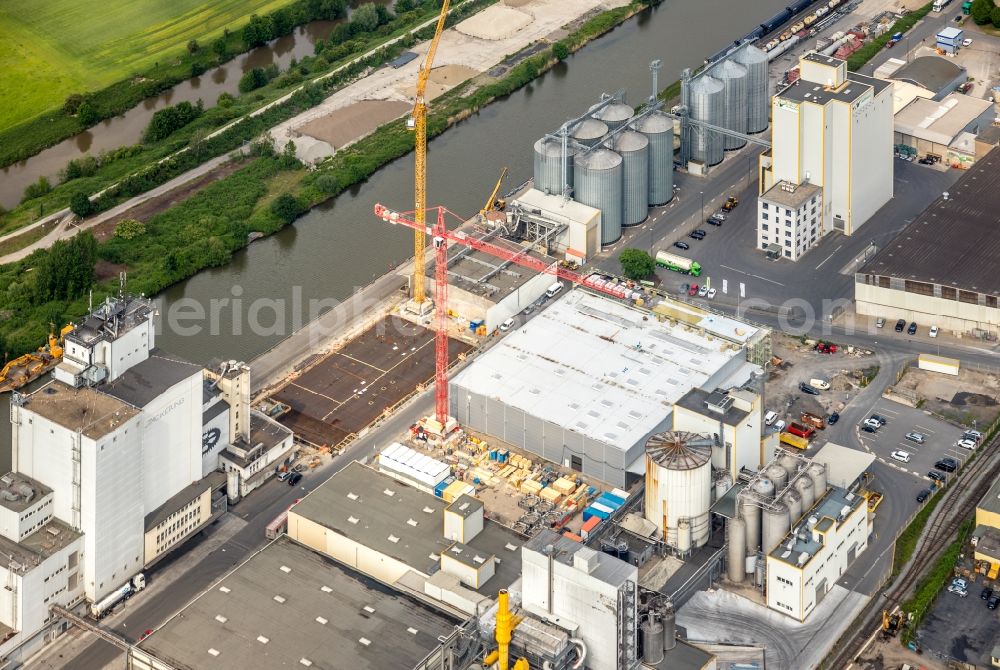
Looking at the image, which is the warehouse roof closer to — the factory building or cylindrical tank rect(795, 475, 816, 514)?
the factory building

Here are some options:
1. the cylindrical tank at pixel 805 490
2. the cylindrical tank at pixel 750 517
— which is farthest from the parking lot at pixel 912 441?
the cylindrical tank at pixel 750 517

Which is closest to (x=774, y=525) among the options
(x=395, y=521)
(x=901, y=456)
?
(x=901, y=456)

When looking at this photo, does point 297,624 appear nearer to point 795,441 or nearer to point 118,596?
point 118,596

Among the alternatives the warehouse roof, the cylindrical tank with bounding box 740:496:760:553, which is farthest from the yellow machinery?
the warehouse roof

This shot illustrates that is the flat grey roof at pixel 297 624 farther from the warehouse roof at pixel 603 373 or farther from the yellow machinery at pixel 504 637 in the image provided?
the warehouse roof at pixel 603 373

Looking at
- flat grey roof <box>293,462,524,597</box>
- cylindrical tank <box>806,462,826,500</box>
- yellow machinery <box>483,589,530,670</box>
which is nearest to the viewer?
yellow machinery <box>483,589,530,670</box>

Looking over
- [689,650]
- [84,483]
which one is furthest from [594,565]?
[84,483]
